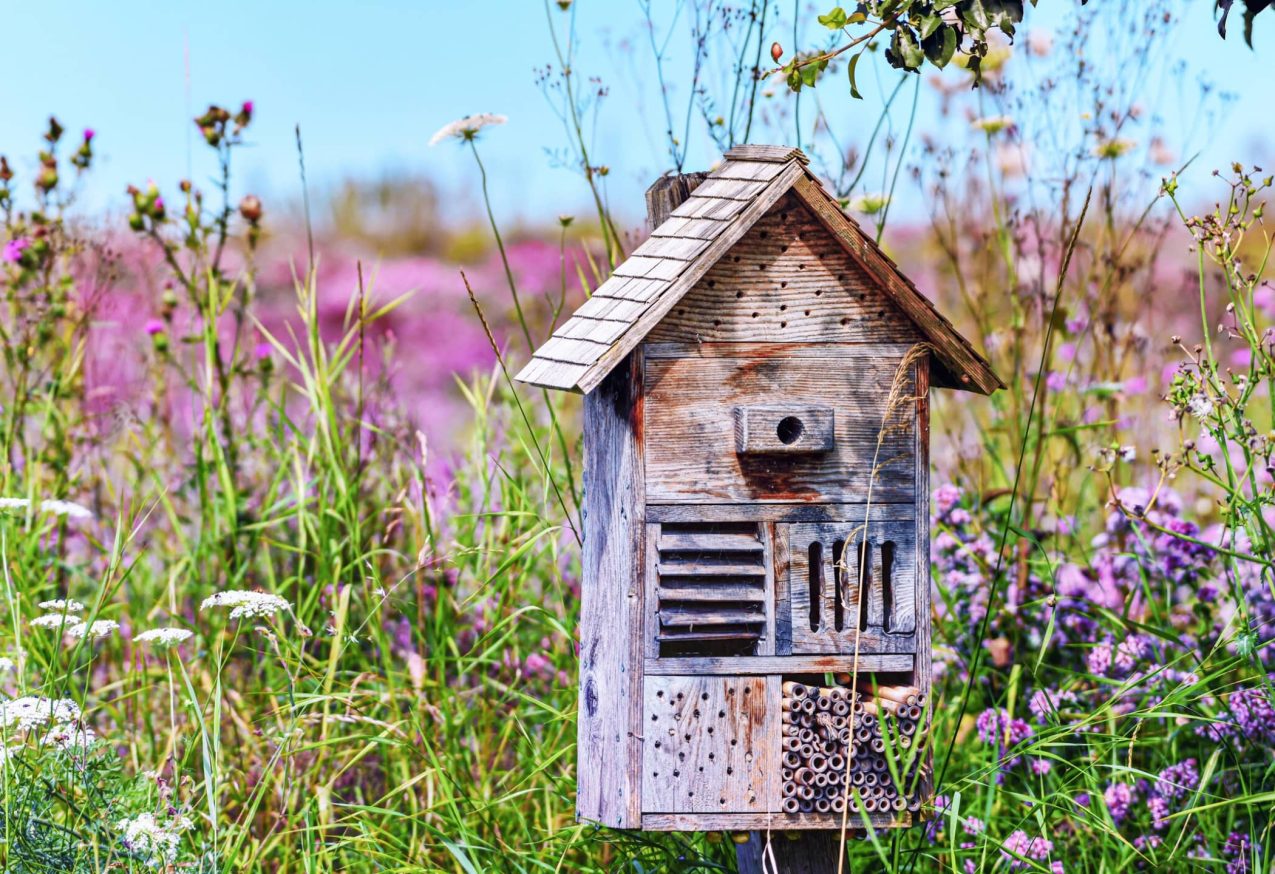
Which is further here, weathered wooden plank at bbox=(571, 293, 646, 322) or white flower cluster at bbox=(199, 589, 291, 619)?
white flower cluster at bbox=(199, 589, 291, 619)

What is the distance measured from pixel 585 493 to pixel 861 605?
1.94 ft

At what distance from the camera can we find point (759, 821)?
2561mm

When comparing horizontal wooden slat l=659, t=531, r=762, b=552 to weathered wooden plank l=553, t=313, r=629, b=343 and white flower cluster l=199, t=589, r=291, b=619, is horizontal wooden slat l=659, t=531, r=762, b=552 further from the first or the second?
white flower cluster l=199, t=589, r=291, b=619

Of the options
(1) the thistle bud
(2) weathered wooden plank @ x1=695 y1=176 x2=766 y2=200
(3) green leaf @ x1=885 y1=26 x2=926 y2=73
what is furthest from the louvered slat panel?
(1) the thistle bud

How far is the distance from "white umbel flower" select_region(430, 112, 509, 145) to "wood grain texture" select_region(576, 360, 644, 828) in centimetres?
85

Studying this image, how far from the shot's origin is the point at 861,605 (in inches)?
103

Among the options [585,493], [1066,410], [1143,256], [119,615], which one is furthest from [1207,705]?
[119,615]

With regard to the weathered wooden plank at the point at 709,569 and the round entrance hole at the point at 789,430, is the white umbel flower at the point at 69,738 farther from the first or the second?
the round entrance hole at the point at 789,430

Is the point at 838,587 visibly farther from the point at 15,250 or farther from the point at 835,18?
the point at 15,250

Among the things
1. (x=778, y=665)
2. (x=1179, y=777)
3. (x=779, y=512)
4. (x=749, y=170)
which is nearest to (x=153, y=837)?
(x=778, y=665)

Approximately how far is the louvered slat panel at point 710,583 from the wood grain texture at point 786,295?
1.20 feet

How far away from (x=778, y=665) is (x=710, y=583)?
207 mm

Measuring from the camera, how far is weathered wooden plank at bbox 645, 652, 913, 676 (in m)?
2.52

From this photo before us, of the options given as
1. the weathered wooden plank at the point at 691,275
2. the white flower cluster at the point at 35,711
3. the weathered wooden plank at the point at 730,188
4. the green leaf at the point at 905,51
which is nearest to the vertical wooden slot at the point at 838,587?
the weathered wooden plank at the point at 691,275
